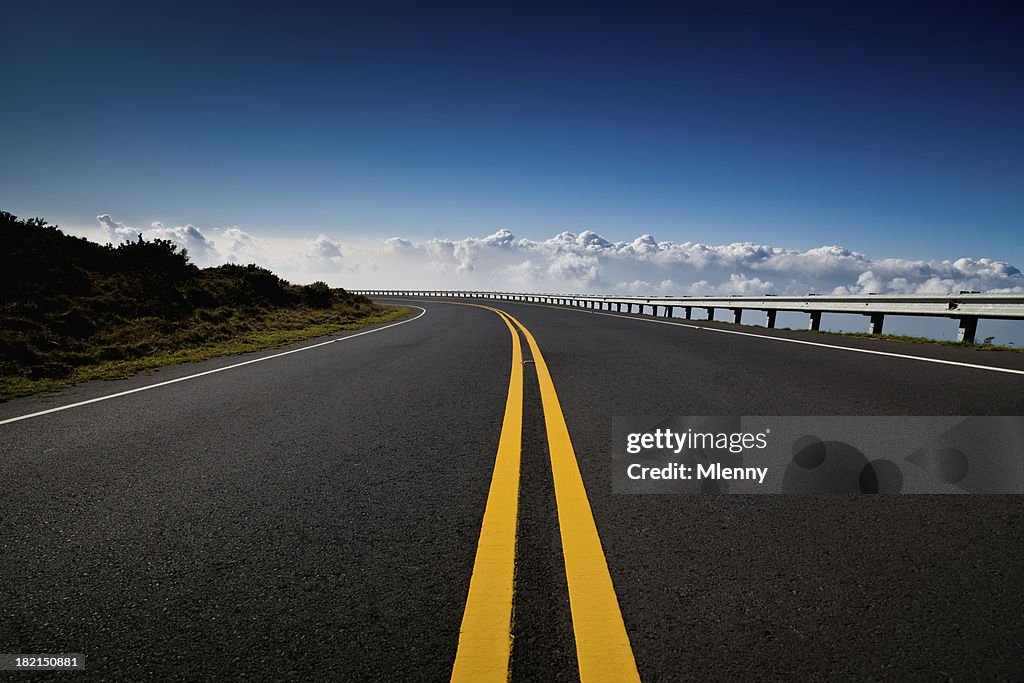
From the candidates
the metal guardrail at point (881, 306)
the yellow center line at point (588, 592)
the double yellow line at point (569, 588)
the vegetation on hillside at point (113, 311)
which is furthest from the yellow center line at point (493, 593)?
the metal guardrail at point (881, 306)

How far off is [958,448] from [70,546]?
529 cm

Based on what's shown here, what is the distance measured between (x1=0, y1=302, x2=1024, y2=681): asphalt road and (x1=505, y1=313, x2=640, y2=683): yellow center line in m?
0.04

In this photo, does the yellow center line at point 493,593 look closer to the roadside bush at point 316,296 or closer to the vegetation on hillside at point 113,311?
the vegetation on hillside at point 113,311

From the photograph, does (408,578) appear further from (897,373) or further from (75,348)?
(75,348)

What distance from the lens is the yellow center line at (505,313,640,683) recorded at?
1633mm

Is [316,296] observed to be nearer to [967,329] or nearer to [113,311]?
[113,311]

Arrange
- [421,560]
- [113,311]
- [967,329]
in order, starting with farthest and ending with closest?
[113,311], [967,329], [421,560]

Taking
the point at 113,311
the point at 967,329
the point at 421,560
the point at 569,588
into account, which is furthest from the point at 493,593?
the point at 113,311

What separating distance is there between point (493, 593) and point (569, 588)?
0.95 feet

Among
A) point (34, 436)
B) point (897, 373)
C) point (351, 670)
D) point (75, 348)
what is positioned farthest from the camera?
point (75, 348)

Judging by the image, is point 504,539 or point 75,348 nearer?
point 504,539

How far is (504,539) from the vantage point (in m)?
2.44

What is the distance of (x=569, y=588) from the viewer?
6.72 feet

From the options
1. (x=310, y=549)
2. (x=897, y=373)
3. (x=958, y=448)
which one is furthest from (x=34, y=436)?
(x=897, y=373)
